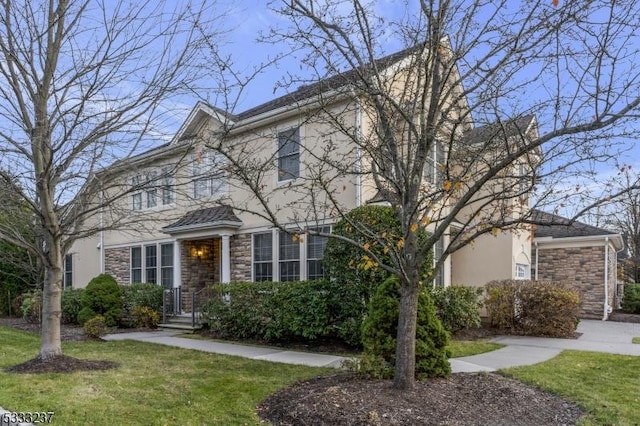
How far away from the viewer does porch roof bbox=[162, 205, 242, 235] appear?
13.3m

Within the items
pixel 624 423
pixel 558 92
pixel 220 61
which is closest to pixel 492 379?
pixel 624 423

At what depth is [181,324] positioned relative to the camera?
1355cm

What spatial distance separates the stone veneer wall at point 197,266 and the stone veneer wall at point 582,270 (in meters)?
11.6

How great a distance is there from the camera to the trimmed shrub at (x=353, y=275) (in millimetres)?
8734

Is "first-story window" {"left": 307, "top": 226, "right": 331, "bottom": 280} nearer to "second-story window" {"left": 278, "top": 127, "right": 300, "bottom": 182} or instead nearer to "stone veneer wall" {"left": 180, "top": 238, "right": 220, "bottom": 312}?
"second-story window" {"left": 278, "top": 127, "right": 300, "bottom": 182}

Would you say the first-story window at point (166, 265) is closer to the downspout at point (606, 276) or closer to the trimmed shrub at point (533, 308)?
the trimmed shrub at point (533, 308)

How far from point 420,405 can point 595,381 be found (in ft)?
10.7

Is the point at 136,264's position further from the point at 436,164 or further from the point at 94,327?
the point at 436,164

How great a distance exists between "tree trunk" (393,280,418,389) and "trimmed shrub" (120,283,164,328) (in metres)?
10.5

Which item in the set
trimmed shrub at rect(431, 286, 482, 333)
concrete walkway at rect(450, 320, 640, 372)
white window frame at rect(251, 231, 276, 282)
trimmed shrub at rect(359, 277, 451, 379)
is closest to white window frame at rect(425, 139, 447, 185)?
trimmed shrub at rect(359, 277, 451, 379)

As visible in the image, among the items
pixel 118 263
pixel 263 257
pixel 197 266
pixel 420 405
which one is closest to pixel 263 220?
pixel 263 257

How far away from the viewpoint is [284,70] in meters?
6.51

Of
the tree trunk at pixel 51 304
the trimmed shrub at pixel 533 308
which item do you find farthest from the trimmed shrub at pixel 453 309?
the tree trunk at pixel 51 304

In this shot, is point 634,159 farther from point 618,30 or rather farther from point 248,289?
point 248,289
